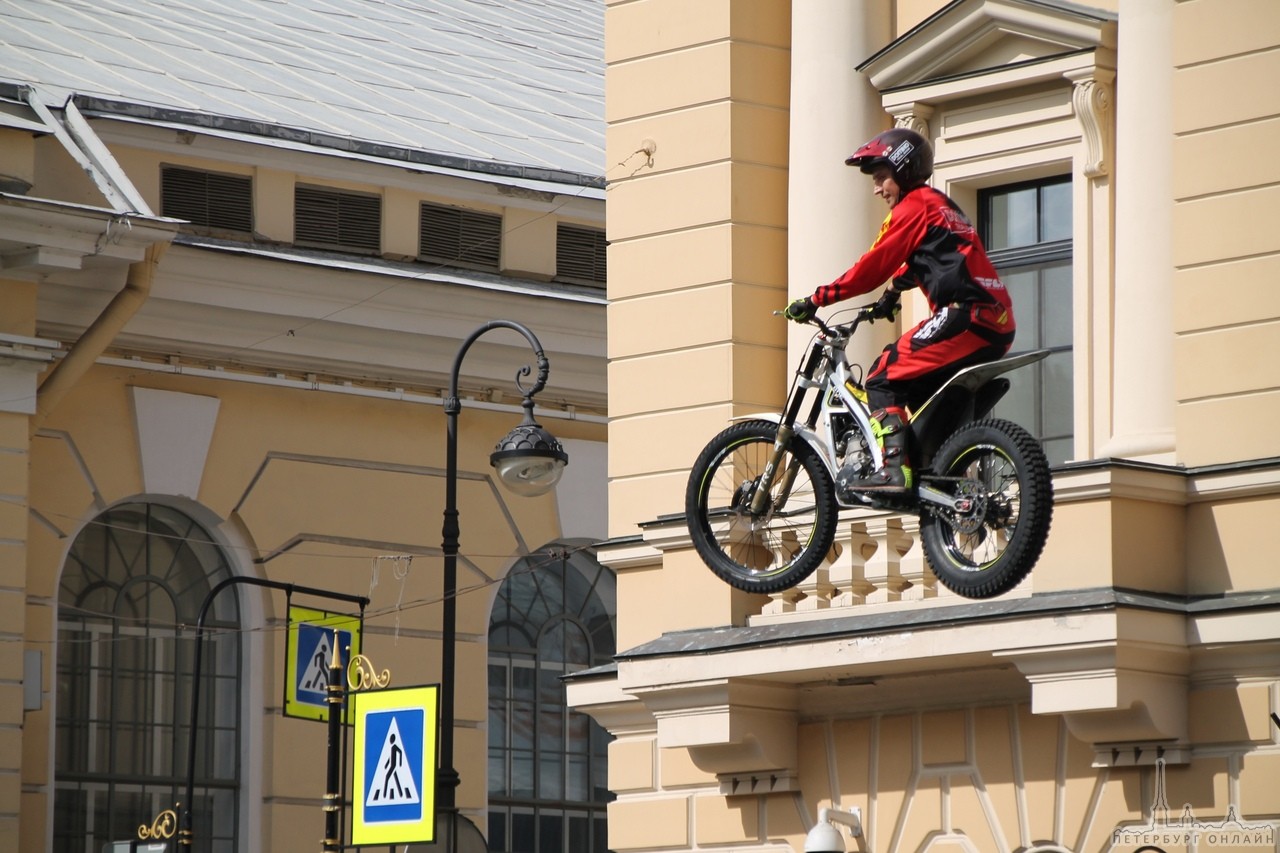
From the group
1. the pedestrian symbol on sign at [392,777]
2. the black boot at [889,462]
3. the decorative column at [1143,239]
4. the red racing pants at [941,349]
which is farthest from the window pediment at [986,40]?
the pedestrian symbol on sign at [392,777]

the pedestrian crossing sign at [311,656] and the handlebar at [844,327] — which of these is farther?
the pedestrian crossing sign at [311,656]

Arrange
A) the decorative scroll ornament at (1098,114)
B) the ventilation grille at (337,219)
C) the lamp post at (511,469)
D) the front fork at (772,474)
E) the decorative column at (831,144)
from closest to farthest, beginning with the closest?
the front fork at (772,474) < the decorative scroll ornament at (1098,114) < the decorative column at (831,144) < the lamp post at (511,469) < the ventilation grille at (337,219)

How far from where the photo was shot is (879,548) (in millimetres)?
16047

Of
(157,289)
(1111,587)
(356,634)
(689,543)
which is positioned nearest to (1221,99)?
(1111,587)

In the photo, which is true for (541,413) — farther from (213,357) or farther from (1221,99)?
(1221,99)

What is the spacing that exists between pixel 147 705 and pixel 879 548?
8914 mm

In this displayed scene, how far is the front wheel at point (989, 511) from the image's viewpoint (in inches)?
482

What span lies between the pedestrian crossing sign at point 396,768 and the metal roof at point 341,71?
24.5 ft

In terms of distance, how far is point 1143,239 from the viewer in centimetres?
1585

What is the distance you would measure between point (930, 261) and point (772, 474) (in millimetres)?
1401

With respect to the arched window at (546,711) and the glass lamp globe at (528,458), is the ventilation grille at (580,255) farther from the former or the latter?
the glass lamp globe at (528,458)

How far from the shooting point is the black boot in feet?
42.0

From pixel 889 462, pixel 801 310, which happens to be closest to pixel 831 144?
pixel 801 310

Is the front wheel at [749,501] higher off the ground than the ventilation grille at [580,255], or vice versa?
the ventilation grille at [580,255]
